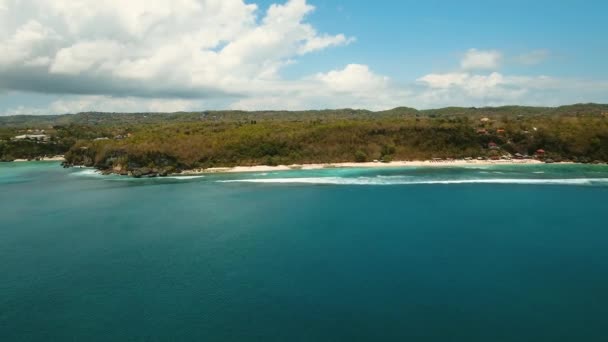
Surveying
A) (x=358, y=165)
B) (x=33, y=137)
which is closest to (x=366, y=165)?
(x=358, y=165)

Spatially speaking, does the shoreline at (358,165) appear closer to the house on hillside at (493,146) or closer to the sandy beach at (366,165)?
the sandy beach at (366,165)

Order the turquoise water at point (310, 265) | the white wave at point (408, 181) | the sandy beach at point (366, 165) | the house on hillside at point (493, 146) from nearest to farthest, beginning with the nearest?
the turquoise water at point (310, 265) → the white wave at point (408, 181) → the sandy beach at point (366, 165) → the house on hillside at point (493, 146)

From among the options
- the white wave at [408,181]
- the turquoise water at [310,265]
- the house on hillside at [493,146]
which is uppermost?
the house on hillside at [493,146]

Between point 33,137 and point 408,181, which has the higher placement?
point 33,137

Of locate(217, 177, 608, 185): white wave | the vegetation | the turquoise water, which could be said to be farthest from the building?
locate(217, 177, 608, 185): white wave

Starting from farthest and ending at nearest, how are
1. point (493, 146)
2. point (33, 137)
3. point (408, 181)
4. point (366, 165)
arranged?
point (33, 137) < point (493, 146) < point (366, 165) < point (408, 181)

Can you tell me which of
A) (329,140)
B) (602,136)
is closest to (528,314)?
(329,140)

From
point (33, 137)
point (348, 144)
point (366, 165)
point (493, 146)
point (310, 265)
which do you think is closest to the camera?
point (310, 265)

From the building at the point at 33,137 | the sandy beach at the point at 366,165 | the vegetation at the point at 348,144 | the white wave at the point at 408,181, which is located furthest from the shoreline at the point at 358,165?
the building at the point at 33,137

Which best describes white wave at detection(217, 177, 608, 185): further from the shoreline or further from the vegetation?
the vegetation

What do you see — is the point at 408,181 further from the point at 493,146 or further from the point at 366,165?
the point at 493,146
